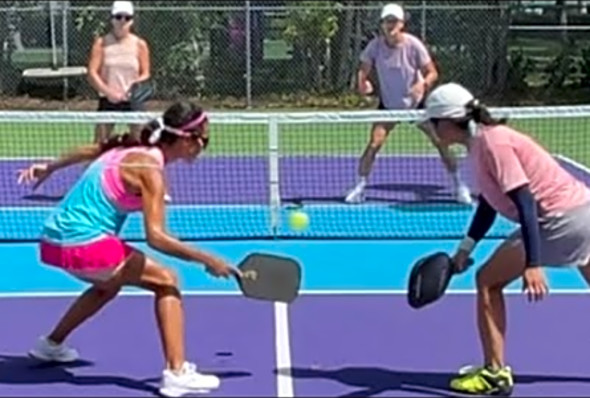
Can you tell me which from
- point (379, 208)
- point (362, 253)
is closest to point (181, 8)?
point (379, 208)

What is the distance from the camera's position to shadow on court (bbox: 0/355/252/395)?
21.9 ft

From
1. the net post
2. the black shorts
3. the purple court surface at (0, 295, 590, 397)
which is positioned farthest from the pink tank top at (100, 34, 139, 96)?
the purple court surface at (0, 295, 590, 397)

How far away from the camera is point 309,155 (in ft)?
47.7

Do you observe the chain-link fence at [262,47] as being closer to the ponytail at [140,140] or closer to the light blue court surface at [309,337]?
the light blue court surface at [309,337]

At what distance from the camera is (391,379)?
6785 mm

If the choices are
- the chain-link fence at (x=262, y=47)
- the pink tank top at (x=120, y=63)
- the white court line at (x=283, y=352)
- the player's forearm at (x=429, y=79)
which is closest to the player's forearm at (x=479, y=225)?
the white court line at (x=283, y=352)

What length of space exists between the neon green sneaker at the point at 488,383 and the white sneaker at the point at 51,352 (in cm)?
194

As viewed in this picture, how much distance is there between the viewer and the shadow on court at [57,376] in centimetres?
668

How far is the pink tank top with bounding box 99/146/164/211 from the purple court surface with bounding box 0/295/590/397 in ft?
2.85

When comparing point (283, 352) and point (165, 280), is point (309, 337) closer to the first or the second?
point (283, 352)

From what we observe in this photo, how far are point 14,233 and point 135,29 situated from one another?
1109 centimetres

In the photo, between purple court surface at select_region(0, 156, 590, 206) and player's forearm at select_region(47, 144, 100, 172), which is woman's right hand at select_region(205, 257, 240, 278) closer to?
player's forearm at select_region(47, 144, 100, 172)

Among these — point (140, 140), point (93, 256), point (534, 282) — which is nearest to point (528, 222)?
point (534, 282)

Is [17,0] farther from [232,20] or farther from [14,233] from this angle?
[14,233]
